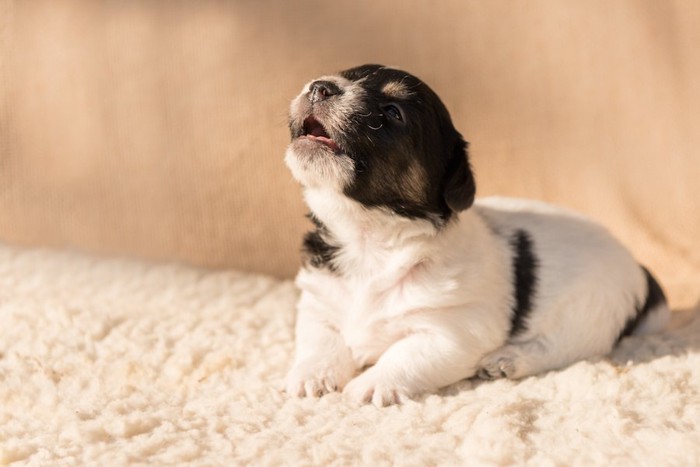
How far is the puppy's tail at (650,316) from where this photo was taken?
164 inches

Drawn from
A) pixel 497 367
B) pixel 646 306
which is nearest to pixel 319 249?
pixel 497 367

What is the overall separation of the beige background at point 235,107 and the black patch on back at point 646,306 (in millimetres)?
1083

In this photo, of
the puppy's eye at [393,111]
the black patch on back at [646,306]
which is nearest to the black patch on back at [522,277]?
the black patch on back at [646,306]

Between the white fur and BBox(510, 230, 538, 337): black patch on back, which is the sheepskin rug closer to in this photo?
the white fur

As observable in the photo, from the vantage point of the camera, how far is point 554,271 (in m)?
3.94

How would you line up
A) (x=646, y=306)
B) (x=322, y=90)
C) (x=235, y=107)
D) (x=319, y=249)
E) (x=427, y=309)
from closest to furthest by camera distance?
(x=322, y=90) → (x=427, y=309) → (x=319, y=249) → (x=646, y=306) → (x=235, y=107)

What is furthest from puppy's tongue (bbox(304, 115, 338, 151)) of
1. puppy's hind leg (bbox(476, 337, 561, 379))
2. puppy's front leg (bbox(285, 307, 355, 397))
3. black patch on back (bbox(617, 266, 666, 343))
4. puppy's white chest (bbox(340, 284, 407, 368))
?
black patch on back (bbox(617, 266, 666, 343))

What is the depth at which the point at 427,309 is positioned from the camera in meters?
3.57

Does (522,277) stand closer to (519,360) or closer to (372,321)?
(519,360)

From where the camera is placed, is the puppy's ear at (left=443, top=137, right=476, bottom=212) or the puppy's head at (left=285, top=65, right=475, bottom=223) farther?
the puppy's ear at (left=443, top=137, right=476, bottom=212)

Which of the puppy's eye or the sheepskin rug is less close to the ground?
the puppy's eye

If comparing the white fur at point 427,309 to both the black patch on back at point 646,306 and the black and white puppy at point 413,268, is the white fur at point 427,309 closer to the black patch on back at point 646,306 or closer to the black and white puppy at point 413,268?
the black and white puppy at point 413,268

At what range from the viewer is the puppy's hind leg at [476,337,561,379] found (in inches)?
→ 143

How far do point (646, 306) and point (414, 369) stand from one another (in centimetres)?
138
